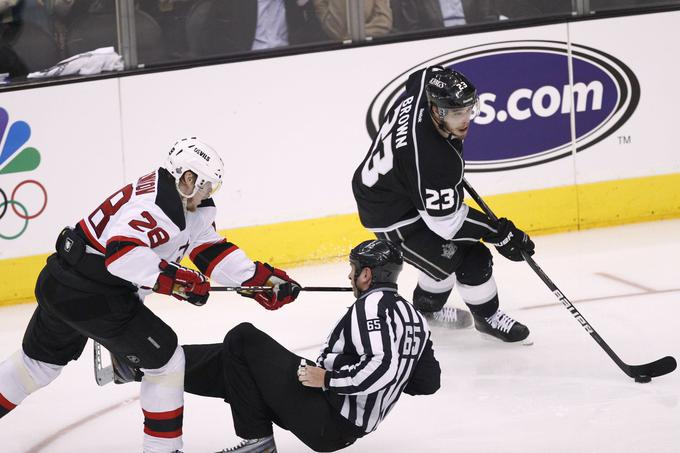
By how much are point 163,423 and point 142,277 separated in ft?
1.39

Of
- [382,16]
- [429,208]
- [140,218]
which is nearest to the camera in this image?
[140,218]

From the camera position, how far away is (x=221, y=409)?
3.64 m

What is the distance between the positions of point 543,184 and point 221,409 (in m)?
2.66

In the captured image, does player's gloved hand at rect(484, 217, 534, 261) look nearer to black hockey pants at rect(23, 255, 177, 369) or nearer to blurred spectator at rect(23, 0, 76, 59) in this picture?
black hockey pants at rect(23, 255, 177, 369)

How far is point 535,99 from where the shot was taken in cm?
561

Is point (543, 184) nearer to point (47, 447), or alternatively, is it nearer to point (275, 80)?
point (275, 80)

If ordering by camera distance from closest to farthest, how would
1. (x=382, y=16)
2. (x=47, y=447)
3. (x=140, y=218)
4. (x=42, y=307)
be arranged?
1. (x=140, y=218)
2. (x=42, y=307)
3. (x=47, y=447)
4. (x=382, y=16)

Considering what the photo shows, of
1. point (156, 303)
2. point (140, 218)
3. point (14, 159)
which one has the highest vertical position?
point (140, 218)

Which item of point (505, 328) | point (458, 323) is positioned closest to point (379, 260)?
point (505, 328)

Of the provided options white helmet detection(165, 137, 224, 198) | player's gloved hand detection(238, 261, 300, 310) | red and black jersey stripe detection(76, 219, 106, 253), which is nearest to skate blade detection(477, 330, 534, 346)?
player's gloved hand detection(238, 261, 300, 310)

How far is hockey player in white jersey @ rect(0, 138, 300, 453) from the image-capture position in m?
2.88

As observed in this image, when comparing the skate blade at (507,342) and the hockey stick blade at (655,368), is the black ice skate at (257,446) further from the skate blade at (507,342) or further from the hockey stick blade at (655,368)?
the skate blade at (507,342)

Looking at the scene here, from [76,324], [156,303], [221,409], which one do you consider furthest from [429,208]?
[156,303]

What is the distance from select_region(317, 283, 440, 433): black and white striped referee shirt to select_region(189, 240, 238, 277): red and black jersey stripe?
1.92ft
